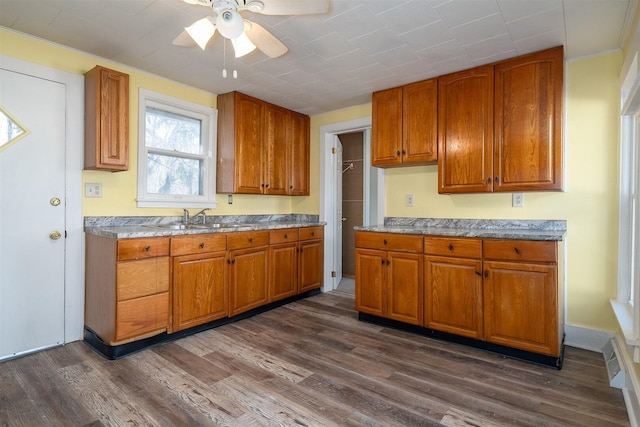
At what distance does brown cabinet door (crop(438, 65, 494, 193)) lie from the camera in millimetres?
2736

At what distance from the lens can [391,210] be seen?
3623 millimetres

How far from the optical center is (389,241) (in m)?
2.92

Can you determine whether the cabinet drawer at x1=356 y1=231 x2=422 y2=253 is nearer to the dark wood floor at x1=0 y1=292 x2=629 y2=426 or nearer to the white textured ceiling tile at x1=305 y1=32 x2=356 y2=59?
the dark wood floor at x1=0 y1=292 x2=629 y2=426

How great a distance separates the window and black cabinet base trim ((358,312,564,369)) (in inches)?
82.9

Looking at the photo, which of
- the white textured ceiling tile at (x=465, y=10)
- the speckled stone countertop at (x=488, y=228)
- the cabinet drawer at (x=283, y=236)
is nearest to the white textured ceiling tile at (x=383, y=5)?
the white textured ceiling tile at (x=465, y=10)

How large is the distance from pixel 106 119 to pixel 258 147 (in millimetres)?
1504

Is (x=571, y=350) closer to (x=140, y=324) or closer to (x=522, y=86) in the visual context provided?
(x=522, y=86)

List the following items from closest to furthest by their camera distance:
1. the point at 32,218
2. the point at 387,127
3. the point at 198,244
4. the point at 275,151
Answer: the point at 32,218, the point at 198,244, the point at 387,127, the point at 275,151

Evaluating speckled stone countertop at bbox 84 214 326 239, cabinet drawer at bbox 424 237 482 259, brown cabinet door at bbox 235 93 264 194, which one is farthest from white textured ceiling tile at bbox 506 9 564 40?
speckled stone countertop at bbox 84 214 326 239

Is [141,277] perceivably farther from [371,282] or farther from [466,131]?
[466,131]

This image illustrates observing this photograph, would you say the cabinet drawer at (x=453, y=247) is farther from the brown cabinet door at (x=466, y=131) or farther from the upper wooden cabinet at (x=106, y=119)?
the upper wooden cabinet at (x=106, y=119)

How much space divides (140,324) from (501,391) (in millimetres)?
2443

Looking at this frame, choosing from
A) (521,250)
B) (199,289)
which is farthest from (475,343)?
(199,289)

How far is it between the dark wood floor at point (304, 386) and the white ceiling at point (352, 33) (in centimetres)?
216
